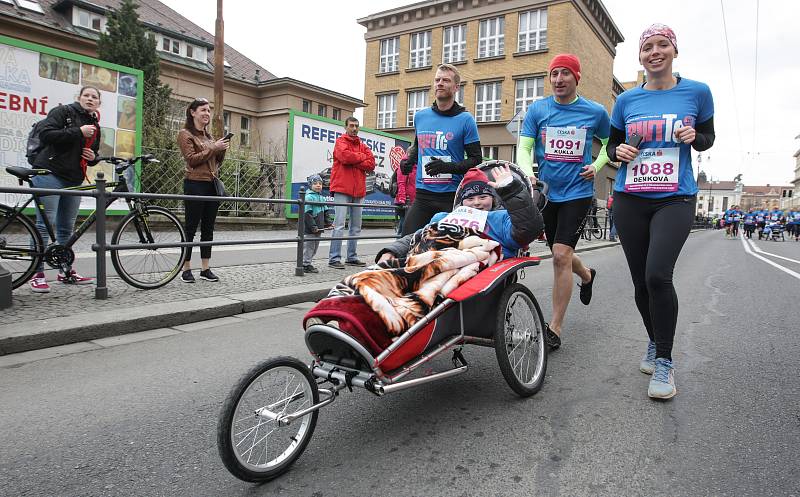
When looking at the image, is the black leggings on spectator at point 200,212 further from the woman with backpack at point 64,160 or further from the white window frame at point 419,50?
the white window frame at point 419,50

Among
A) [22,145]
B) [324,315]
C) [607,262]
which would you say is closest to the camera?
[324,315]

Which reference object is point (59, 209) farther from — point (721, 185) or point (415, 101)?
point (721, 185)

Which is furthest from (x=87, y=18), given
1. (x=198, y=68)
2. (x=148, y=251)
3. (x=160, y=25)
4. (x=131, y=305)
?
(x=131, y=305)

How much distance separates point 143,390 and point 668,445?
281 centimetres

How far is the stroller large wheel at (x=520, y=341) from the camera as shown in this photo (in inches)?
115

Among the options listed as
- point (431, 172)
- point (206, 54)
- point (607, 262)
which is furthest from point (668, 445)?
point (206, 54)

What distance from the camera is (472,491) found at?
2.13 metres

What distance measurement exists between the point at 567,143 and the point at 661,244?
117 centimetres

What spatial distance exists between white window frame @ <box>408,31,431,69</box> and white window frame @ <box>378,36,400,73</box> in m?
1.13

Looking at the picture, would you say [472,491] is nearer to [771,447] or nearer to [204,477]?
[204,477]

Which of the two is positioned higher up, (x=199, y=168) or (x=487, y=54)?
(x=487, y=54)

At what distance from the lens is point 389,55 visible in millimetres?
42500

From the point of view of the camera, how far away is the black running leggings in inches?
125

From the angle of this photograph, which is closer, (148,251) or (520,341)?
(520,341)
